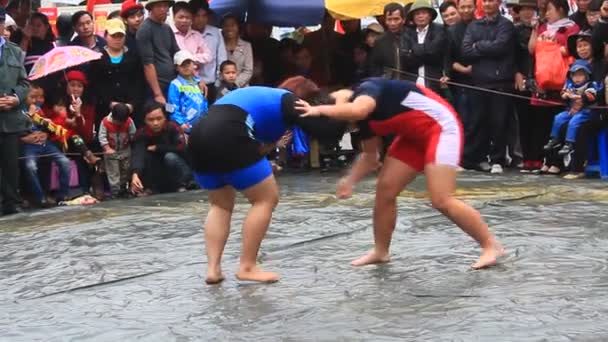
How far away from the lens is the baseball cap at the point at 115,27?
457 inches

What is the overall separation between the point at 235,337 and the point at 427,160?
196 cm

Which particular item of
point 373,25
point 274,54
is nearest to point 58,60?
point 274,54

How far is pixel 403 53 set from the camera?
1287cm

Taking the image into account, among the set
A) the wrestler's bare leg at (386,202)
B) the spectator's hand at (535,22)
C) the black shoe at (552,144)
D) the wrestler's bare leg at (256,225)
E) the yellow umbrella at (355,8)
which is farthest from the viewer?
the yellow umbrella at (355,8)

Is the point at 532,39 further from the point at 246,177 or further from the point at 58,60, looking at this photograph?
the point at 246,177

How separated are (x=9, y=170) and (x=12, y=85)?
80cm

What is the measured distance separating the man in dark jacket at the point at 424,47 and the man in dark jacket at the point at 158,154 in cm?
289

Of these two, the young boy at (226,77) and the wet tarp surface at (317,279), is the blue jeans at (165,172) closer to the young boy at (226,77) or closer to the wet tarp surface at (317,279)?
the young boy at (226,77)

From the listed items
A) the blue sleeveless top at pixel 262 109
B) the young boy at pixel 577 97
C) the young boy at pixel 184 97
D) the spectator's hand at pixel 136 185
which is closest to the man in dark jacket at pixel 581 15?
the young boy at pixel 577 97

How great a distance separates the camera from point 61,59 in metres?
11.1

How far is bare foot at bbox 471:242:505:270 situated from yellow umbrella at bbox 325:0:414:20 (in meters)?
7.00

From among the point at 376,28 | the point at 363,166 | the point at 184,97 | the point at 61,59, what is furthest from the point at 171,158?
the point at 363,166

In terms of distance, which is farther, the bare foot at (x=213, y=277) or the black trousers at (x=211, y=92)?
the black trousers at (x=211, y=92)

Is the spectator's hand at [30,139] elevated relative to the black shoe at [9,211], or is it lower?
elevated
